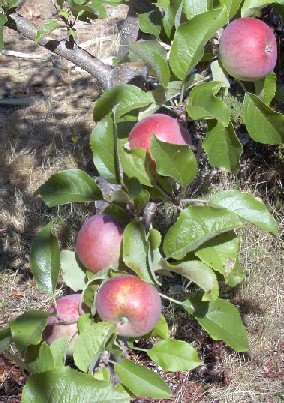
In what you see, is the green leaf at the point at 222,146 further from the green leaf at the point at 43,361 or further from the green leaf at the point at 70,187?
the green leaf at the point at 43,361

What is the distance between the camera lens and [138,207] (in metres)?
0.99

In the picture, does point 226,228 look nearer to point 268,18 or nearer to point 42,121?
point 268,18

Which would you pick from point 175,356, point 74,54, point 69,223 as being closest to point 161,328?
point 175,356

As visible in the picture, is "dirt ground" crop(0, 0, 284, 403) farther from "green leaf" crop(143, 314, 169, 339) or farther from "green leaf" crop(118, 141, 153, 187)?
"green leaf" crop(118, 141, 153, 187)

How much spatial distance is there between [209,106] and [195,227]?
0.19 m

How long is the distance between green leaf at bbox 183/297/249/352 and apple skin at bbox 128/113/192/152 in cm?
32

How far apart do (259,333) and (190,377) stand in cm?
30

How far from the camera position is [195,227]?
0.97 m

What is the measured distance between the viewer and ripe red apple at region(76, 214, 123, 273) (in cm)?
102

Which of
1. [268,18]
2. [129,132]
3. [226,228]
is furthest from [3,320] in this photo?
[268,18]

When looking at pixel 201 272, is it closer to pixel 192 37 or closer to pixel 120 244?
pixel 120 244

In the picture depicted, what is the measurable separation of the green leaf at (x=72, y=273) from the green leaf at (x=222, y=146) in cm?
31

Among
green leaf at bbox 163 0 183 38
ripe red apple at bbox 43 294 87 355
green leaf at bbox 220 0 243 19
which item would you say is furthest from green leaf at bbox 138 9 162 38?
ripe red apple at bbox 43 294 87 355

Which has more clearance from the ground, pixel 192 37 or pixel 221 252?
pixel 192 37
